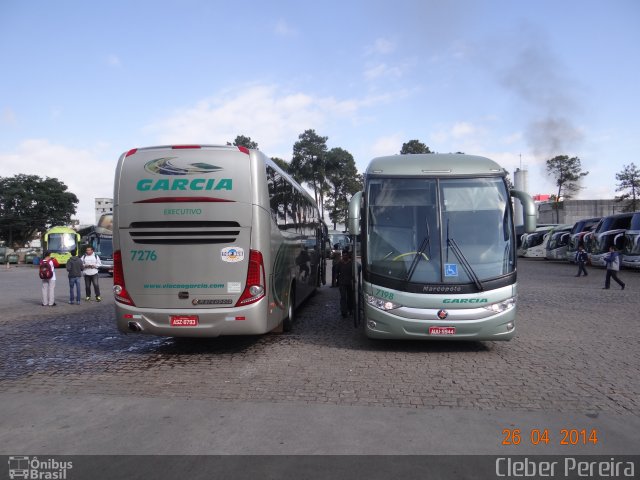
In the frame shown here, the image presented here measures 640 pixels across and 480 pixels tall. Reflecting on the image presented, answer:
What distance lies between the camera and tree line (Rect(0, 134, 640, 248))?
→ 195 feet

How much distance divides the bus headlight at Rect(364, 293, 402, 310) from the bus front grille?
231 cm

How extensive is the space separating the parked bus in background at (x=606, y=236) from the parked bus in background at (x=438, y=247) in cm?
2245

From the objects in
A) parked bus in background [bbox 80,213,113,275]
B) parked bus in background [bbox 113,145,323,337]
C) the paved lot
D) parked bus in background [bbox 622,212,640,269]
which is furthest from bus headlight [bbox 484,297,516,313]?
parked bus in background [bbox 80,213,113,275]

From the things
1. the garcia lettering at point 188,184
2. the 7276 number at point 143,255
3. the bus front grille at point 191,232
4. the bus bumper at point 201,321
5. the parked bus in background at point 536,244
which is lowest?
the parked bus in background at point 536,244

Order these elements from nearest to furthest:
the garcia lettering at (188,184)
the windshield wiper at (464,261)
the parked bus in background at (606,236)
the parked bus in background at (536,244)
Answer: the garcia lettering at (188,184) → the windshield wiper at (464,261) → the parked bus in background at (606,236) → the parked bus in background at (536,244)

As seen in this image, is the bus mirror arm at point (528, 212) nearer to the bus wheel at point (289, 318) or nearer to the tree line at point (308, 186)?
the bus wheel at point (289, 318)

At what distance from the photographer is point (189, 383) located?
6.61 meters

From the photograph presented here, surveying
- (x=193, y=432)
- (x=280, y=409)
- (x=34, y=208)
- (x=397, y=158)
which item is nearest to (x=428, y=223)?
(x=397, y=158)

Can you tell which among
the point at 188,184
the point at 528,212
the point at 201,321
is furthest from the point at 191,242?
the point at 528,212

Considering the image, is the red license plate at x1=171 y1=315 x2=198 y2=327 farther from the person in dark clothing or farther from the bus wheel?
the person in dark clothing

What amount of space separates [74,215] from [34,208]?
587cm

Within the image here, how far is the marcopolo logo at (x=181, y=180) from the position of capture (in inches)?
303

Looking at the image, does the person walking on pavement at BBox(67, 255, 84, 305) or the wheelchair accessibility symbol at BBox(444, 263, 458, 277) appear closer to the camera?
the wheelchair accessibility symbol at BBox(444, 263, 458, 277)

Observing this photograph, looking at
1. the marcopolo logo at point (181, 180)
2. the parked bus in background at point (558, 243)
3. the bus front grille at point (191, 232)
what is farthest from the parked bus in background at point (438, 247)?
the parked bus in background at point (558, 243)
